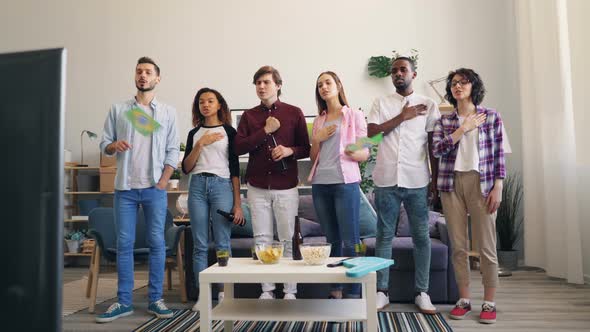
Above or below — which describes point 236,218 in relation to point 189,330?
above

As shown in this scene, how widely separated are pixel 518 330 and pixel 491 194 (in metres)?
0.70

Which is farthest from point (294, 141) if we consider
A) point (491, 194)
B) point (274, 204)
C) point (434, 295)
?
point (434, 295)

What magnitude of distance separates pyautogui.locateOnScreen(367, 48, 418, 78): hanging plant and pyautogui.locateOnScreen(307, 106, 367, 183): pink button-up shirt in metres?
2.55

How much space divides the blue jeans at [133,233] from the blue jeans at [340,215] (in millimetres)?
932

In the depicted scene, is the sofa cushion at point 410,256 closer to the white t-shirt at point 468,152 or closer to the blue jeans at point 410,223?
the blue jeans at point 410,223

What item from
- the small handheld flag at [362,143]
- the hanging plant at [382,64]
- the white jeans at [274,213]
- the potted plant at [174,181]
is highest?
the hanging plant at [382,64]

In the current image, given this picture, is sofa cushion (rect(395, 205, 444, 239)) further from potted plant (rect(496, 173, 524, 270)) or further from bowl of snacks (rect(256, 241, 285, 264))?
bowl of snacks (rect(256, 241, 285, 264))

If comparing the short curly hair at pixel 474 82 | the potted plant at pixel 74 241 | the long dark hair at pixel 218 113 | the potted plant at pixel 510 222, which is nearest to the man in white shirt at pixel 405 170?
the short curly hair at pixel 474 82

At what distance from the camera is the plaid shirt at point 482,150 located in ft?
8.64

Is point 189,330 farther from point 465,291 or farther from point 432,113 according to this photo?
point 432,113

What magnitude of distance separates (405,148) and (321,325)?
109cm

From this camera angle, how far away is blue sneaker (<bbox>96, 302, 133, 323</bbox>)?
2.79 m

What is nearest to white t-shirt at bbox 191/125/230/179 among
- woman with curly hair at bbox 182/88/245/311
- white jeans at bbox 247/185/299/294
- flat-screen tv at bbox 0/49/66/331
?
woman with curly hair at bbox 182/88/245/311

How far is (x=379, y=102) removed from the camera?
9.80ft
